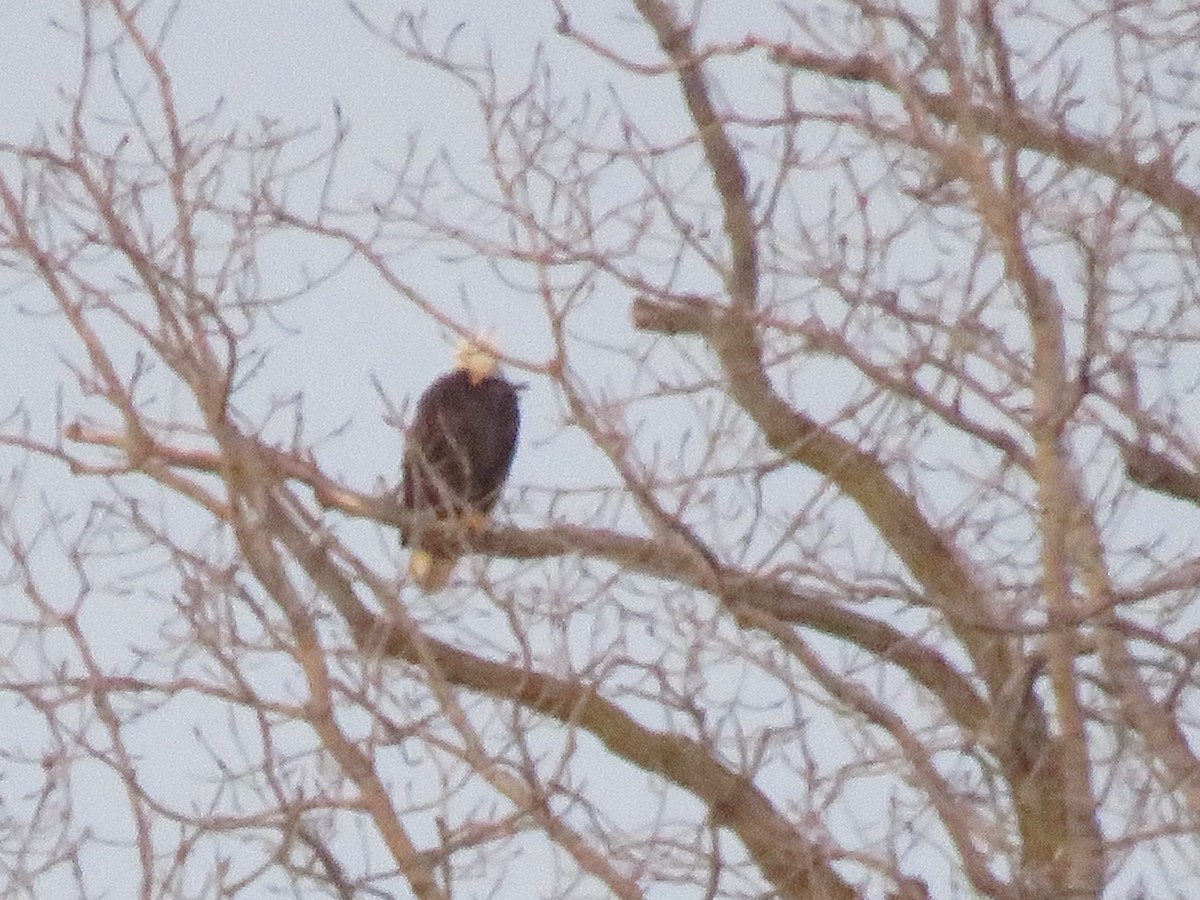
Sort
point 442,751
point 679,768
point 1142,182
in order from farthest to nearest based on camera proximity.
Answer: point 679,768 → point 1142,182 → point 442,751

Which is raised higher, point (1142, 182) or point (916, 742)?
point (1142, 182)

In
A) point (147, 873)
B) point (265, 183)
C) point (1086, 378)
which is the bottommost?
point (147, 873)

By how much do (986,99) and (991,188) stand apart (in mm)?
333

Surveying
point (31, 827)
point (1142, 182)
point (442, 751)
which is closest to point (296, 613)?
point (442, 751)

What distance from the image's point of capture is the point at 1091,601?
4.07 meters

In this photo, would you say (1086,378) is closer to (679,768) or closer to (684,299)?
(684,299)

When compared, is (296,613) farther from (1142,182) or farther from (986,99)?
(1142,182)

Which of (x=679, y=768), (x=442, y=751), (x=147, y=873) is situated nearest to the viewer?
(x=147, y=873)

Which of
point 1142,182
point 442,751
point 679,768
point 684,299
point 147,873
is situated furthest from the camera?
point 679,768

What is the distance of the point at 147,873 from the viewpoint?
391 cm

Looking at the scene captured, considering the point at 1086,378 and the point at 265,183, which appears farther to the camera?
the point at 265,183

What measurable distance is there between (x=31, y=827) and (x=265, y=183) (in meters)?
1.16

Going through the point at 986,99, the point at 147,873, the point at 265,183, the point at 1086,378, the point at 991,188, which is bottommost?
the point at 147,873

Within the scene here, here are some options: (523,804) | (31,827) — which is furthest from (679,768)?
(31,827)
